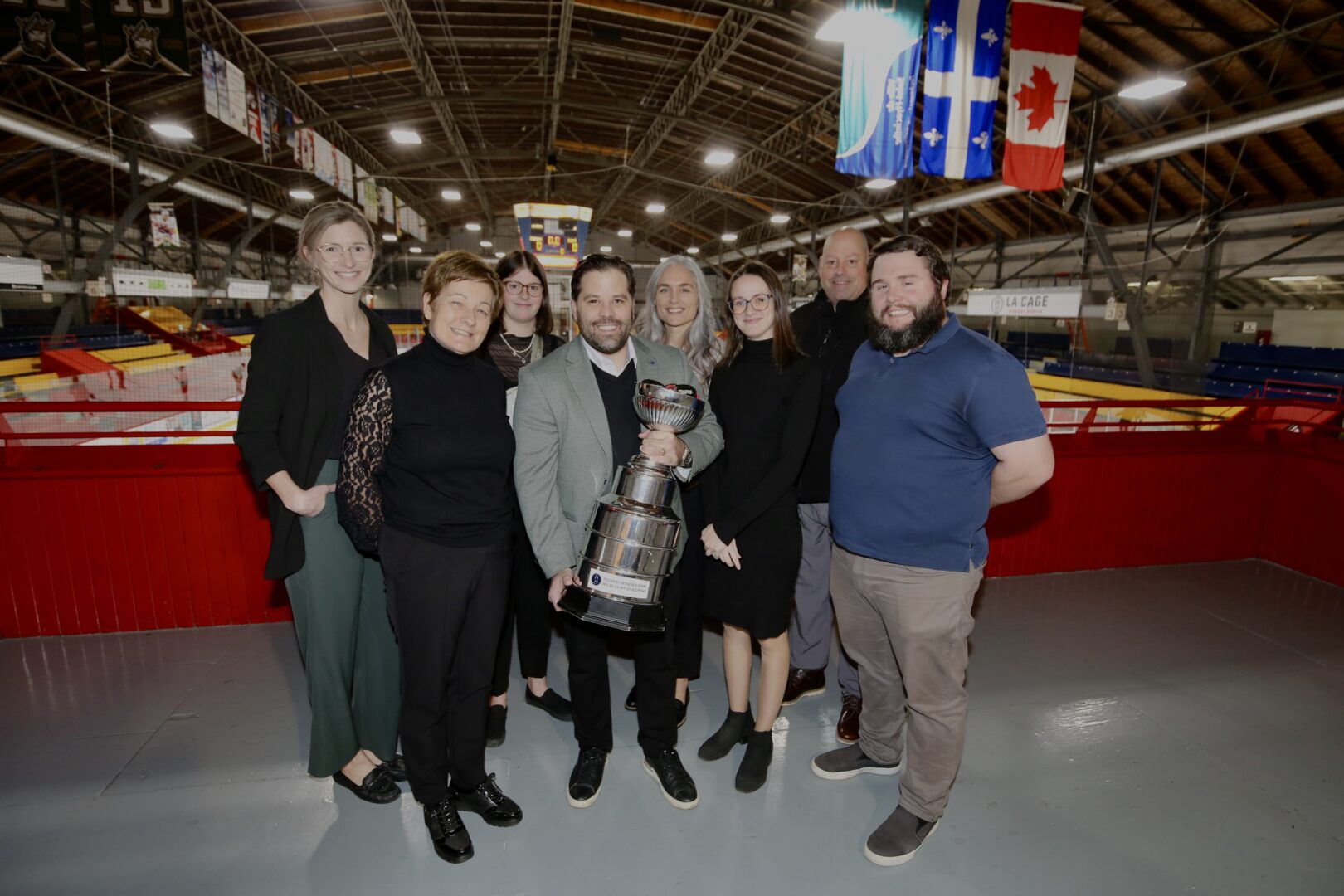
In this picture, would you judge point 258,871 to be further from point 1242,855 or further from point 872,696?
point 1242,855

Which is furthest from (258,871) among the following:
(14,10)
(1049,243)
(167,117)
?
(1049,243)

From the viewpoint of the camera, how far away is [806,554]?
109 inches

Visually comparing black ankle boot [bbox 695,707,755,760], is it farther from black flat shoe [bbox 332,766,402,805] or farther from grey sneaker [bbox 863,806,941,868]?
black flat shoe [bbox 332,766,402,805]

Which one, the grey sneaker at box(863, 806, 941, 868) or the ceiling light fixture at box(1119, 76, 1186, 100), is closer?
the grey sneaker at box(863, 806, 941, 868)

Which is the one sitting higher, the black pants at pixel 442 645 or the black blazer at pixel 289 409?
the black blazer at pixel 289 409

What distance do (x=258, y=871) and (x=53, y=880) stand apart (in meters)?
0.58

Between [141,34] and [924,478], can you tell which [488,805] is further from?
[141,34]

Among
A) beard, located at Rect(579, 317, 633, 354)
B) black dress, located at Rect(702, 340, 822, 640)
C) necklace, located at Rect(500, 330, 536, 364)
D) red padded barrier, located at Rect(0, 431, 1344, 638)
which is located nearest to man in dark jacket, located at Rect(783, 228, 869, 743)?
black dress, located at Rect(702, 340, 822, 640)

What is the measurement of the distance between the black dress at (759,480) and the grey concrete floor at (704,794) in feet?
2.46

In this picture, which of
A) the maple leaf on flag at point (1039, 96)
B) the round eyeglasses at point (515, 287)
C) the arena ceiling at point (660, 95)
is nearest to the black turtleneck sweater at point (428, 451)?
the round eyeglasses at point (515, 287)

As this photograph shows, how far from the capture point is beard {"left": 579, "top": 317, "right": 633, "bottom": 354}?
78.1 inches

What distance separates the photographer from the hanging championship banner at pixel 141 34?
5.49 meters

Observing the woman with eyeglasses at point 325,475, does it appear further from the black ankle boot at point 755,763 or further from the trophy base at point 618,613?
the black ankle boot at point 755,763

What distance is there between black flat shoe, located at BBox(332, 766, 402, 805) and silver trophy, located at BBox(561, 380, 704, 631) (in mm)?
1161
